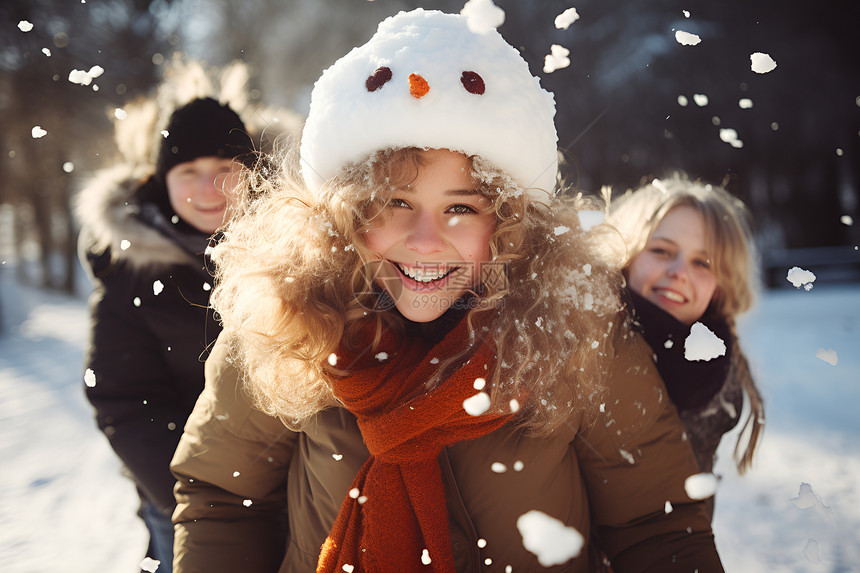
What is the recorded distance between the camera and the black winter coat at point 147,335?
217 cm

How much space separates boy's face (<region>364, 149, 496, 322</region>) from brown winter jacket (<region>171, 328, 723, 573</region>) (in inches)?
15.6

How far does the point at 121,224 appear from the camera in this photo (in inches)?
94.3

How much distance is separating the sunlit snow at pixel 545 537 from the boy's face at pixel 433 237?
0.58 meters

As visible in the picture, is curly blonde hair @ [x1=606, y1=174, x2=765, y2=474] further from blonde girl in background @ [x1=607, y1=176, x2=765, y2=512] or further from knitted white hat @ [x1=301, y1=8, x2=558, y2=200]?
knitted white hat @ [x1=301, y1=8, x2=558, y2=200]

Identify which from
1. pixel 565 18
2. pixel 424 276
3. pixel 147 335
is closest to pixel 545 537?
pixel 424 276

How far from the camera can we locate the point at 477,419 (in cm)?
134

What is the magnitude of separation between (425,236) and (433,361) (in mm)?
322

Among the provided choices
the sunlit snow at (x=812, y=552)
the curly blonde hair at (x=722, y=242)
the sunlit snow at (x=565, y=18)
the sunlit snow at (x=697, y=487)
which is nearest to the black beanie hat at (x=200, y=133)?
the sunlit snow at (x=565, y=18)

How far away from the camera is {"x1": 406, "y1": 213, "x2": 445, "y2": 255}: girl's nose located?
4.18 feet

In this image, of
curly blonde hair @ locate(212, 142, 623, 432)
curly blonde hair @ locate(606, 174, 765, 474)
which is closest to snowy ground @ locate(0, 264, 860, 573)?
curly blonde hair @ locate(606, 174, 765, 474)

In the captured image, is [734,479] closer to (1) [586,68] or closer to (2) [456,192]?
(2) [456,192]

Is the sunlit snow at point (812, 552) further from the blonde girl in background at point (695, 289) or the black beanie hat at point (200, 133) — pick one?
the black beanie hat at point (200, 133)

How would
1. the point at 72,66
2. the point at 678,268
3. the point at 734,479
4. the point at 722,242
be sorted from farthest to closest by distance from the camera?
the point at 72,66
the point at 734,479
the point at 722,242
the point at 678,268

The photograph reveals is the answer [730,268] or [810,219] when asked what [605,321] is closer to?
[730,268]
